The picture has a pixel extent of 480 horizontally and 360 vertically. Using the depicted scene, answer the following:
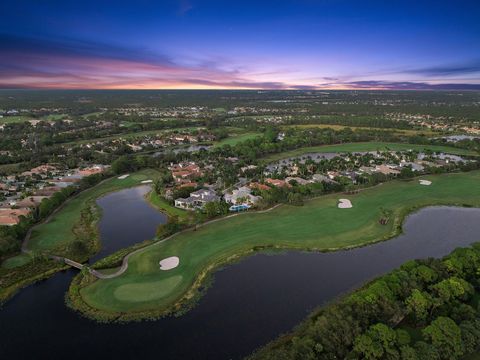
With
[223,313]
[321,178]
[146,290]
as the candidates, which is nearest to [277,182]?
[321,178]

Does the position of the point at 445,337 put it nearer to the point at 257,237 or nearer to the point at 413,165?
the point at 257,237

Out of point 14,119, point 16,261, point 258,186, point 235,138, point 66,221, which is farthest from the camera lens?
point 14,119

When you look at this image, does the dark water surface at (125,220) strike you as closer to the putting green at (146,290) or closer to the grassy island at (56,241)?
the grassy island at (56,241)

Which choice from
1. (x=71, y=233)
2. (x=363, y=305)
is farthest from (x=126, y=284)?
(x=363, y=305)

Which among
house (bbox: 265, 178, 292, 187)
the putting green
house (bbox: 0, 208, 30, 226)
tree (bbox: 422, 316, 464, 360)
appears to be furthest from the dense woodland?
house (bbox: 0, 208, 30, 226)

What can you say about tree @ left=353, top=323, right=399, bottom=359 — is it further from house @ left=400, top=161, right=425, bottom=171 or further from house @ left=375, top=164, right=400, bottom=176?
house @ left=400, top=161, right=425, bottom=171

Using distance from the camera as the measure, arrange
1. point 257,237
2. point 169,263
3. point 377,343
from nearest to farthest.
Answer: point 377,343 < point 169,263 < point 257,237

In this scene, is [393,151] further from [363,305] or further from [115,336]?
[115,336]
